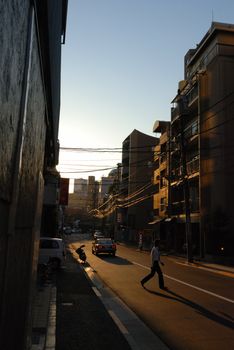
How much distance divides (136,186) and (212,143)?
4971cm

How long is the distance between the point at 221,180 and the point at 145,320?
90.6 feet

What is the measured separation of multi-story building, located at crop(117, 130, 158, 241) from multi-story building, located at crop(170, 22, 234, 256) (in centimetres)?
3761

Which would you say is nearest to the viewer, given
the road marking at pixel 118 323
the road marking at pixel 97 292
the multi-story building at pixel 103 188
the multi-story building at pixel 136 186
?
the road marking at pixel 118 323

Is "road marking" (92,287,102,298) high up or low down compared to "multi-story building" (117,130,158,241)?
down

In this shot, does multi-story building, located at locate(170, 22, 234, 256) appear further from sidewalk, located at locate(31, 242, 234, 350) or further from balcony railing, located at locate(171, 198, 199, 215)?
sidewalk, located at locate(31, 242, 234, 350)

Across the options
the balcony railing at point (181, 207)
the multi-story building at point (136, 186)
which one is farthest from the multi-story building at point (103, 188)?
the balcony railing at point (181, 207)

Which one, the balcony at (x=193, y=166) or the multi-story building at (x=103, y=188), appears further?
the multi-story building at (x=103, y=188)

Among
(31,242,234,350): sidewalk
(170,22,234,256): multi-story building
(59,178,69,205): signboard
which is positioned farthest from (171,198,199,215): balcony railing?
(31,242,234,350): sidewalk

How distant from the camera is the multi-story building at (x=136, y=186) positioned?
83.7m

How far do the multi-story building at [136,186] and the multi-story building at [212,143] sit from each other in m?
37.6

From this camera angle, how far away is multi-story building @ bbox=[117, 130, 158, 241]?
83.7m

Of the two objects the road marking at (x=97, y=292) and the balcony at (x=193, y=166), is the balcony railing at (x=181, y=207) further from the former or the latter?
the road marking at (x=97, y=292)

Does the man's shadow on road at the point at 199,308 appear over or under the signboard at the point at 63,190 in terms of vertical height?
under

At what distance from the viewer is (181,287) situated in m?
16.2
